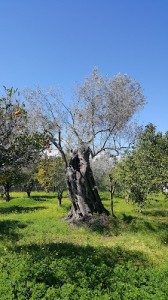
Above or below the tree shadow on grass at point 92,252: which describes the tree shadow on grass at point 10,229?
above

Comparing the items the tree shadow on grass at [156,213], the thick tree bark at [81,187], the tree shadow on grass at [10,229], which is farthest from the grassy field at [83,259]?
the tree shadow on grass at [156,213]

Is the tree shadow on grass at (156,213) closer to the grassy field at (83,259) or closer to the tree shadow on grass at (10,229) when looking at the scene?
the grassy field at (83,259)

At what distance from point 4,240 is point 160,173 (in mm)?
10428

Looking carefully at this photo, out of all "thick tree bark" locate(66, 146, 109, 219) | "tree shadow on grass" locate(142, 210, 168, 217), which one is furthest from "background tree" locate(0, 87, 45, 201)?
"tree shadow on grass" locate(142, 210, 168, 217)

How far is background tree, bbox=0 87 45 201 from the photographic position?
572 inches

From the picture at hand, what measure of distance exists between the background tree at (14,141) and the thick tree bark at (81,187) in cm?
1050

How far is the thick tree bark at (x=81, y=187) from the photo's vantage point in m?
25.4

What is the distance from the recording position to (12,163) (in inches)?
599

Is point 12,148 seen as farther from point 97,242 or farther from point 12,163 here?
point 97,242

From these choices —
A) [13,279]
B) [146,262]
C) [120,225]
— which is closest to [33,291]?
[13,279]

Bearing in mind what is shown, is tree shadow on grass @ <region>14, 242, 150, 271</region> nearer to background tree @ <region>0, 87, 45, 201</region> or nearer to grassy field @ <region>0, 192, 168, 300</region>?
grassy field @ <region>0, 192, 168, 300</region>

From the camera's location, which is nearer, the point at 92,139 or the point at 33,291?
the point at 33,291

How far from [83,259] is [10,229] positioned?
35.5 feet

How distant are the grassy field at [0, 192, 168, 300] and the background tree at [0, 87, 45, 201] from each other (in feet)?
13.8
